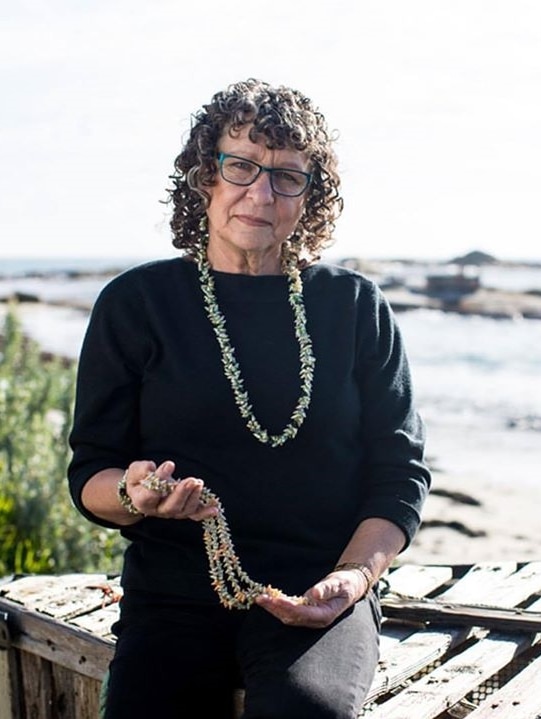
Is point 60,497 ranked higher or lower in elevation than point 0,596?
lower

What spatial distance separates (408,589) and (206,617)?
3.56 feet

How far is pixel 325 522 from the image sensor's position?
108 inches

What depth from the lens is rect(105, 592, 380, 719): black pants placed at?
2.37m

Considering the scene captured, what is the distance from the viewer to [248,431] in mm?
2703

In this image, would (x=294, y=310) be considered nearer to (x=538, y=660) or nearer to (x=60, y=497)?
(x=538, y=660)

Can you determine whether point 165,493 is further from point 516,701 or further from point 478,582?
point 478,582

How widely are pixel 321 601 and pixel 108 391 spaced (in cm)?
72

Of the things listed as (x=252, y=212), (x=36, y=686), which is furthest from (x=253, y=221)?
(x=36, y=686)

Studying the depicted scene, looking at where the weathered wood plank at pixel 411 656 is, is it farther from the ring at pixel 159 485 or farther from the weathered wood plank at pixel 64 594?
the weathered wood plank at pixel 64 594

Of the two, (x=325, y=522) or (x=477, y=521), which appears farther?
(x=477, y=521)

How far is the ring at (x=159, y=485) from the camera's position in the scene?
238 cm

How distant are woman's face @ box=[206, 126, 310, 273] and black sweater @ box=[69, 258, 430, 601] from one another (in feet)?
0.22

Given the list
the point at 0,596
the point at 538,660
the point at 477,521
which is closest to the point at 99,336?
the point at 0,596

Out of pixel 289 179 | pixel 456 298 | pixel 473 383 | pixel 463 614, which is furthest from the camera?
pixel 456 298
